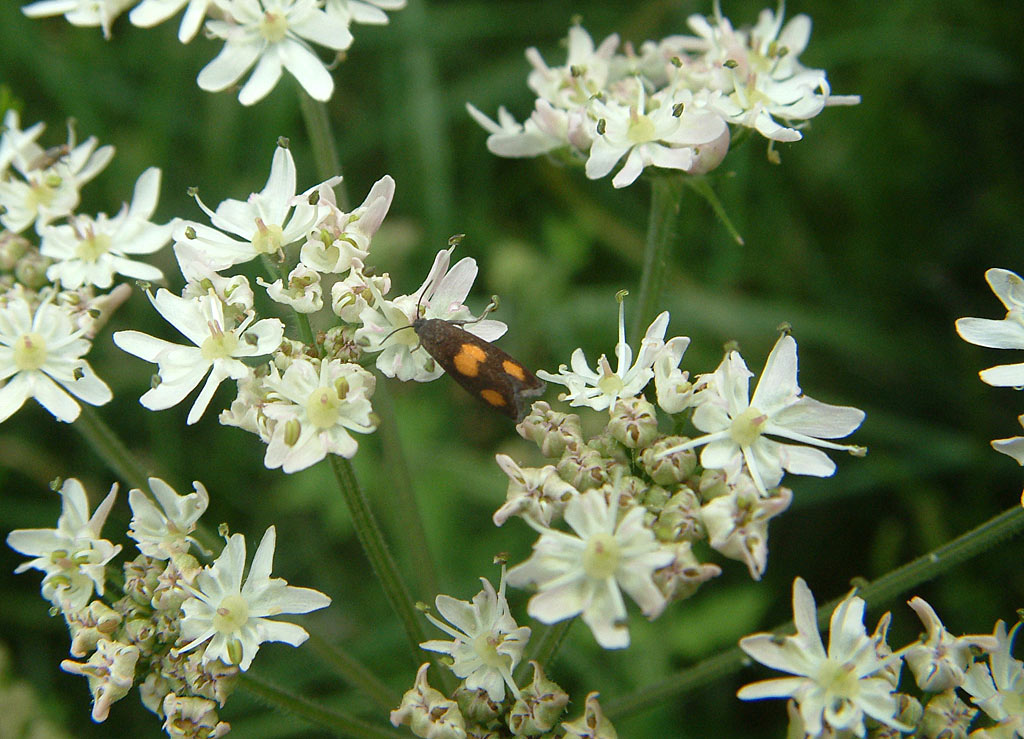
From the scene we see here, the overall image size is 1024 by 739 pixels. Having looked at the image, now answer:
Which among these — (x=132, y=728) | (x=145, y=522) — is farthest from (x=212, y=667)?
(x=132, y=728)

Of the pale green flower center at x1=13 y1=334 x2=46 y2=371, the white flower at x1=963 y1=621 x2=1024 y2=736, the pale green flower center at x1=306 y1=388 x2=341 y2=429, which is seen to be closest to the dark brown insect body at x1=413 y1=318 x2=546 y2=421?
the pale green flower center at x1=306 y1=388 x2=341 y2=429

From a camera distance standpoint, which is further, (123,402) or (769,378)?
(123,402)

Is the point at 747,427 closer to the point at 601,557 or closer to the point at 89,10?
the point at 601,557

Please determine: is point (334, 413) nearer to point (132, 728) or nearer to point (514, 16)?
point (132, 728)

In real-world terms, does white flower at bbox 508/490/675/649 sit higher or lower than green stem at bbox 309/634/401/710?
higher

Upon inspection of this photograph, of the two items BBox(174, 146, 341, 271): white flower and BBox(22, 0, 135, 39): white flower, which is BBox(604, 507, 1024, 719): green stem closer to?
BBox(174, 146, 341, 271): white flower

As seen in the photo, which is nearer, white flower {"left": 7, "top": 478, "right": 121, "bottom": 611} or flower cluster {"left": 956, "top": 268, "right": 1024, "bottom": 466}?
white flower {"left": 7, "top": 478, "right": 121, "bottom": 611}

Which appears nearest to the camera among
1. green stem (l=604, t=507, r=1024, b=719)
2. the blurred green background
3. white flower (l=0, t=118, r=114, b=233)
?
green stem (l=604, t=507, r=1024, b=719)
